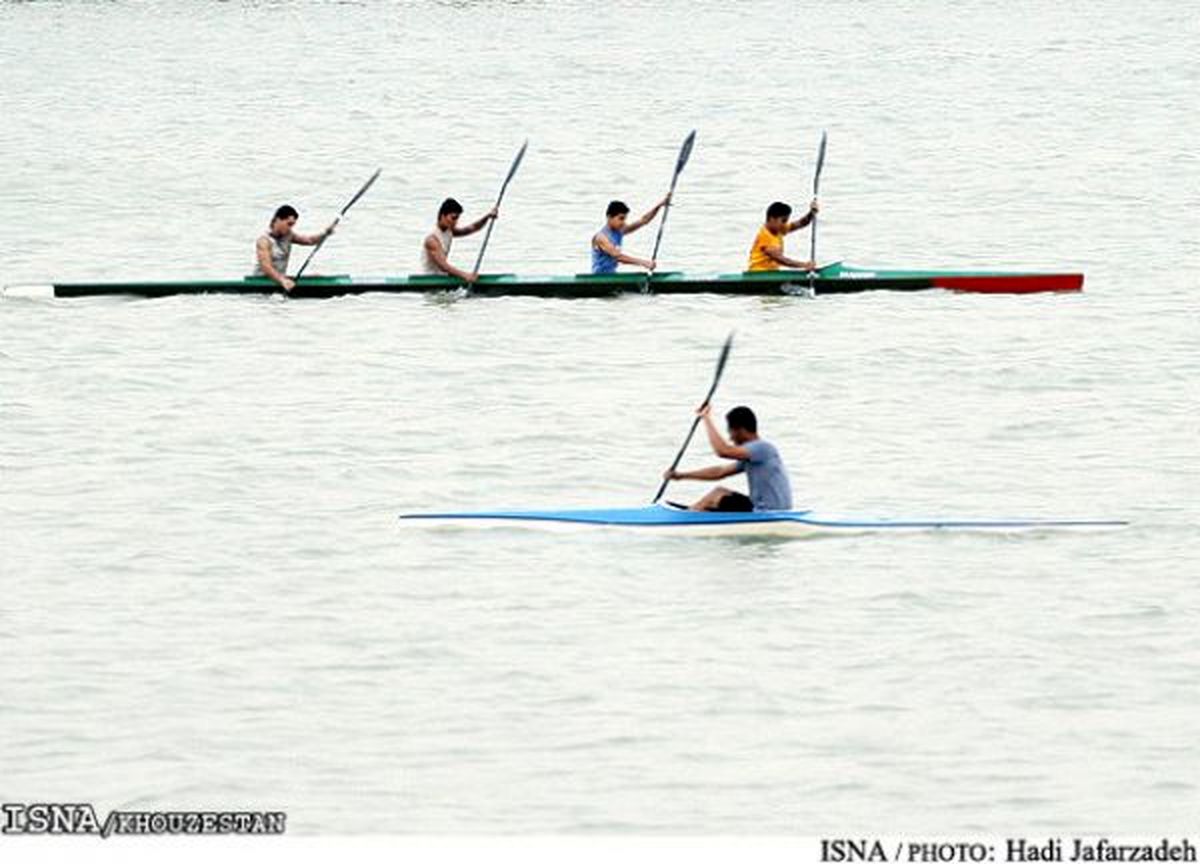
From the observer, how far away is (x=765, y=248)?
1161 inches

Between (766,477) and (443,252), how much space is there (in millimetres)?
10673

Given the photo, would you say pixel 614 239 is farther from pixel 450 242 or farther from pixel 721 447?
pixel 721 447

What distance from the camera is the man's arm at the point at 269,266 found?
96.9 ft

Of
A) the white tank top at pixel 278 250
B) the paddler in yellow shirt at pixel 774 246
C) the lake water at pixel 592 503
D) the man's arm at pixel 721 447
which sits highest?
the man's arm at pixel 721 447

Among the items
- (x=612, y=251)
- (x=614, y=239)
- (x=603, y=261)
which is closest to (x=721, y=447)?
(x=612, y=251)

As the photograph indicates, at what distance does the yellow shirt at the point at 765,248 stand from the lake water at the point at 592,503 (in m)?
0.58

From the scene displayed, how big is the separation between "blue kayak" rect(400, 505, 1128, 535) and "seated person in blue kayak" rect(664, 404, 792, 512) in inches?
4.0

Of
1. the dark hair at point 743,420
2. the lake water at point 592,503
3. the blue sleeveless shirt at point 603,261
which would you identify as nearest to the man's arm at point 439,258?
the lake water at point 592,503

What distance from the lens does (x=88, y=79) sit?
2448 inches

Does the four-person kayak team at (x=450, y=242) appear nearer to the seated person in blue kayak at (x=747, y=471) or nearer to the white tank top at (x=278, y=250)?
the white tank top at (x=278, y=250)

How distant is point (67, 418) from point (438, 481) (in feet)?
15.1

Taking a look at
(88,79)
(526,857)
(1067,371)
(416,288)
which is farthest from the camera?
(88,79)

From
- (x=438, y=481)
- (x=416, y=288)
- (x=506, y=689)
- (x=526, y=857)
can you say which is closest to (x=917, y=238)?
(x=416, y=288)

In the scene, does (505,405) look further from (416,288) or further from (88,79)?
(88,79)
